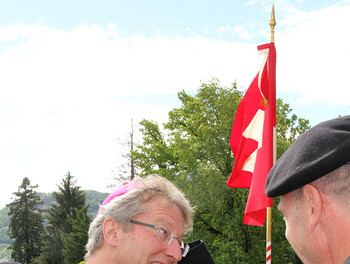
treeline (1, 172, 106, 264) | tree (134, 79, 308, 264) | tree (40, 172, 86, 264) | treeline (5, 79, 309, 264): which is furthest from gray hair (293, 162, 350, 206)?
tree (40, 172, 86, 264)

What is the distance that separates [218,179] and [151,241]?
18.0 meters

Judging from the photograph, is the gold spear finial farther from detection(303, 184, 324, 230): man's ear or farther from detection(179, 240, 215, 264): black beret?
detection(303, 184, 324, 230): man's ear

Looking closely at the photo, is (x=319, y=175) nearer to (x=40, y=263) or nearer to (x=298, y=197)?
(x=298, y=197)

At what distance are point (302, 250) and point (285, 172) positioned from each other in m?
0.29

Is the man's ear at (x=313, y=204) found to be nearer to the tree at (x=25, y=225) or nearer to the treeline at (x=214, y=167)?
the treeline at (x=214, y=167)

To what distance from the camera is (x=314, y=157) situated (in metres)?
1.42

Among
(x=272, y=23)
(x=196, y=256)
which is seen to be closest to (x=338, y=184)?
(x=196, y=256)

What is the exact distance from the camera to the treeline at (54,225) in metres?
35.6

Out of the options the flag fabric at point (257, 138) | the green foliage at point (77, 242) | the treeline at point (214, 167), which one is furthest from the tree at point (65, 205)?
the flag fabric at point (257, 138)

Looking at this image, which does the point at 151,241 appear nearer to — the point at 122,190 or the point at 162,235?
Answer: the point at 162,235

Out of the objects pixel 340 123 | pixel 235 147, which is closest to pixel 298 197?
pixel 340 123

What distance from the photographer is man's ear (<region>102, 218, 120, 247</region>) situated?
8.21ft

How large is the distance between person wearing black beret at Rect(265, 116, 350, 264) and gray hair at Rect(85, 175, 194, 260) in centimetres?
117

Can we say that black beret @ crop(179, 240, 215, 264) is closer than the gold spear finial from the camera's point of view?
Yes
